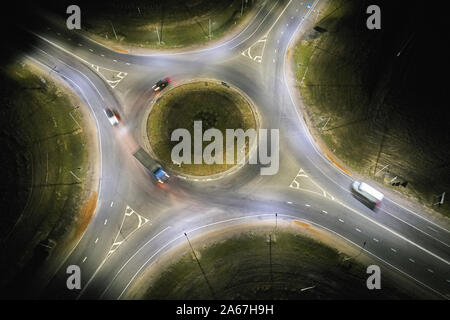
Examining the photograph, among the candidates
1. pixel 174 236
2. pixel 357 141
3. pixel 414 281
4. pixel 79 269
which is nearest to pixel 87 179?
pixel 79 269

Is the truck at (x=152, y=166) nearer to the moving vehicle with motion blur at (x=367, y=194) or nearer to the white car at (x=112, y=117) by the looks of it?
the white car at (x=112, y=117)

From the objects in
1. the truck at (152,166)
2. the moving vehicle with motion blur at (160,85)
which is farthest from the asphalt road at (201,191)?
the moving vehicle with motion blur at (160,85)

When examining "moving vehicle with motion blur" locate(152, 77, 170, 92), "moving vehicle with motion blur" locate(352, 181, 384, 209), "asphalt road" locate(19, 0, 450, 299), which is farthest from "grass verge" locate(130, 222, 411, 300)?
"moving vehicle with motion blur" locate(152, 77, 170, 92)

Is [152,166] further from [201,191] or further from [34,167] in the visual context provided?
[34,167]

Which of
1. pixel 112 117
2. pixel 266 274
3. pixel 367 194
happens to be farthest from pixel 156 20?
pixel 266 274

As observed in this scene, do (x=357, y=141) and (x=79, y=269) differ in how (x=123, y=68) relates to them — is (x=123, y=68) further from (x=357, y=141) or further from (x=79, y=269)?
(x=357, y=141)
